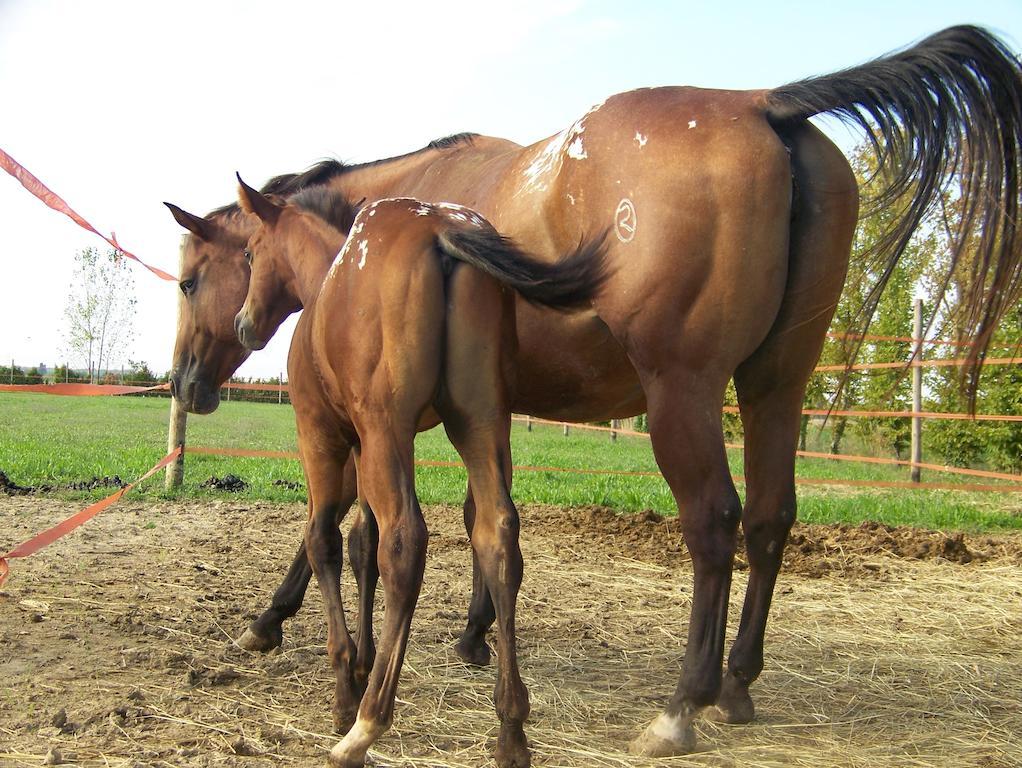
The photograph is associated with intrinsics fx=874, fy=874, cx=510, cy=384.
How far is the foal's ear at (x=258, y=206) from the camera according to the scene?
3.64 m

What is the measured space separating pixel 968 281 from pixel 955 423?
11.0 metres

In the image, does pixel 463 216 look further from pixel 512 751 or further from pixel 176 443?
pixel 176 443

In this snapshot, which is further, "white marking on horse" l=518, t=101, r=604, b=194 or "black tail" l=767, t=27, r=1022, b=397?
"white marking on horse" l=518, t=101, r=604, b=194

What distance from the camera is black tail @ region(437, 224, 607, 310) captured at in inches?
99.6

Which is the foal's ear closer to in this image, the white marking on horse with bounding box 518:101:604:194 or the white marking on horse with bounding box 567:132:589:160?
the white marking on horse with bounding box 518:101:604:194

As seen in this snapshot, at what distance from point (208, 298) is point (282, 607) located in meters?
1.86

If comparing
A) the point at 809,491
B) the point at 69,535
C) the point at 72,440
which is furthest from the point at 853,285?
the point at 72,440

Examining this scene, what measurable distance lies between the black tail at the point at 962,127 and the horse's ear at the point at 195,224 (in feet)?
9.98

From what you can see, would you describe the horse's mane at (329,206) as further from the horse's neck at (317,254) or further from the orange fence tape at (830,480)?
the orange fence tape at (830,480)

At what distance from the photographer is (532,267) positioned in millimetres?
2545

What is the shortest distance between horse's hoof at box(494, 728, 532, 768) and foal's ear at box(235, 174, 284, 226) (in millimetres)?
2346

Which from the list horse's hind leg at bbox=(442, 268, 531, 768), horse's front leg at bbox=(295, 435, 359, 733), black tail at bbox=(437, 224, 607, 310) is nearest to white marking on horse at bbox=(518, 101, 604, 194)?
black tail at bbox=(437, 224, 607, 310)

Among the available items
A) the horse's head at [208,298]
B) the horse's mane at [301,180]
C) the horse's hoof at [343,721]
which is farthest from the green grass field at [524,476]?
the horse's hoof at [343,721]

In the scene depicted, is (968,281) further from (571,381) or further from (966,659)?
(966,659)
